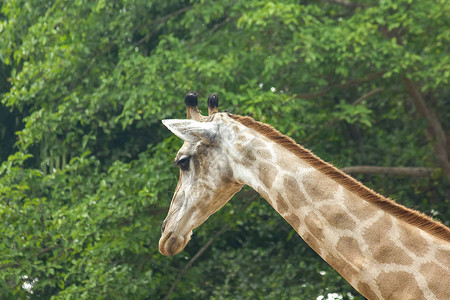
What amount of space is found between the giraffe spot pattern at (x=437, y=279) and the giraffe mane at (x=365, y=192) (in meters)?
0.16

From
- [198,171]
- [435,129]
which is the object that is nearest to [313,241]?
[198,171]

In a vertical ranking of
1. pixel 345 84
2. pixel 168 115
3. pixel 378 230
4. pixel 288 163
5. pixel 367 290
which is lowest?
pixel 345 84

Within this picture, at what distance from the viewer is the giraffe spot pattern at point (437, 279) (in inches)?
122

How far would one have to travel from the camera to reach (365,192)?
3408 millimetres

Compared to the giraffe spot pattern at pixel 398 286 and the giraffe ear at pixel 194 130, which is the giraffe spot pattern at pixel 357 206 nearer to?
the giraffe spot pattern at pixel 398 286

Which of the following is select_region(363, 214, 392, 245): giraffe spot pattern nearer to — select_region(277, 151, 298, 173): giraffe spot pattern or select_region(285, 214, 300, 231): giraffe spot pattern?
select_region(285, 214, 300, 231): giraffe spot pattern

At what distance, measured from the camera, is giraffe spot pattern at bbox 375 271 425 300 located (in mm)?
3155

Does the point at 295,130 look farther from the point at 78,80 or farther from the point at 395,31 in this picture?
the point at 78,80

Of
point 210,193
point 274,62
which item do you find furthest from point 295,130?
point 210,193

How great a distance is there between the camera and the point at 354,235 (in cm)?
334

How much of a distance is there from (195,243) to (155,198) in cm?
251

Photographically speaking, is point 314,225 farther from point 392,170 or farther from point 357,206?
point 392,170

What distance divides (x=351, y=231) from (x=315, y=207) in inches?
8.4

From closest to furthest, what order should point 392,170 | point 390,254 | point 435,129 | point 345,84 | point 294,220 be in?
point 390,254, point 294,220, point 392,170, point 345,84, point 435,129
